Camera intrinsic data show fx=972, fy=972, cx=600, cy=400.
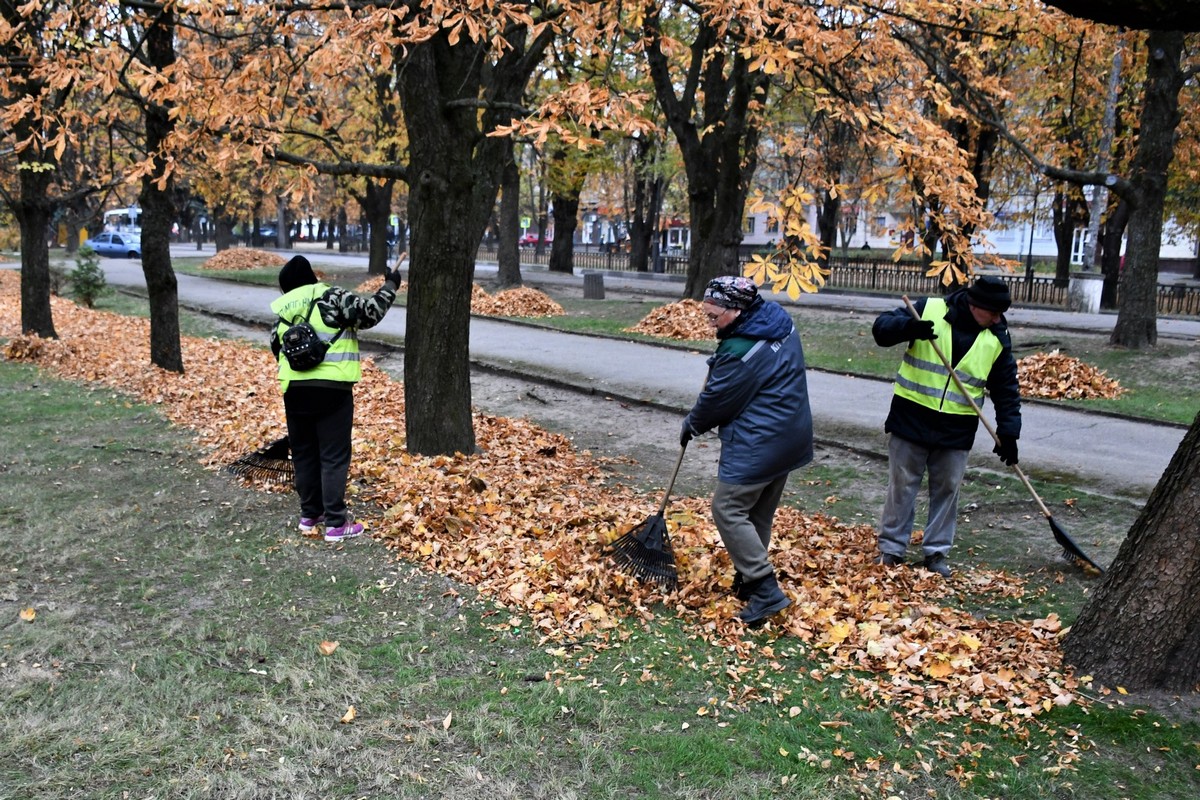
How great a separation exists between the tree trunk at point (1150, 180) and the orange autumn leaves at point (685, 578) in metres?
10.1

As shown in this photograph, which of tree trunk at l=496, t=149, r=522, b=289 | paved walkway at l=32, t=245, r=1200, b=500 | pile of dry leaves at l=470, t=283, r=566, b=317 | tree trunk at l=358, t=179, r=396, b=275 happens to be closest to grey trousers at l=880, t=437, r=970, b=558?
paved walkway at l=32, t=245, r=1200, b=500

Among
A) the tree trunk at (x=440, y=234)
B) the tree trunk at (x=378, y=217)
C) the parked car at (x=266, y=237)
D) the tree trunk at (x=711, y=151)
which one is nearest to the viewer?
the tree trunk at (x=440, y=234)

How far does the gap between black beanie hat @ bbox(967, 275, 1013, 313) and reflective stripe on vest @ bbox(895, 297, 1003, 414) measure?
0.67ft

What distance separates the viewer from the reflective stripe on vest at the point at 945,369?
5719 mm

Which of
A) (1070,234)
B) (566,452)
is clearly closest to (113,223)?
(1070,234)

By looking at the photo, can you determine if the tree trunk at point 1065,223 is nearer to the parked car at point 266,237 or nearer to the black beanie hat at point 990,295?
the black beanie hat at point 990,295

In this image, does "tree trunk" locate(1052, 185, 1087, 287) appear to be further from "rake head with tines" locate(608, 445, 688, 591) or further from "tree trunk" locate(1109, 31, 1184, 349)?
"rake head with tines" locate(608, 445, 688, 591)

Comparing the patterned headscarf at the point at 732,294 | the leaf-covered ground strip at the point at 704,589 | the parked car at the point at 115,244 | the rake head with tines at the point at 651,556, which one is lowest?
the leaf-covered ground strip at the point at 704,589

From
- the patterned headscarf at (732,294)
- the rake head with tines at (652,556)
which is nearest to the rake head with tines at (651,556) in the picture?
the rake head with tines at (652,556)

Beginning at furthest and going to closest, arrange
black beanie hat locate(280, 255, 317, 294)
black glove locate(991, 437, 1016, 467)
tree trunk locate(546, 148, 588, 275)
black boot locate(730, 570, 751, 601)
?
tree trunk locate(546, 148, 588, 275) → black beanie hat locate(280, 255, 317, 294) → black glove locate(991, 437, 1016, 467) → black boot locate(730, 570, 751, 601)

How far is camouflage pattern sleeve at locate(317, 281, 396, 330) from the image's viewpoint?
606cm

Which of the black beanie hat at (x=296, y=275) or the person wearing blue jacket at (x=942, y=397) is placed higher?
the black beanie hat at (x=296, y=275)

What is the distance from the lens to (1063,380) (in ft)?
40.4

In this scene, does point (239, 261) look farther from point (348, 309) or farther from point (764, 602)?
point (764, 602)
